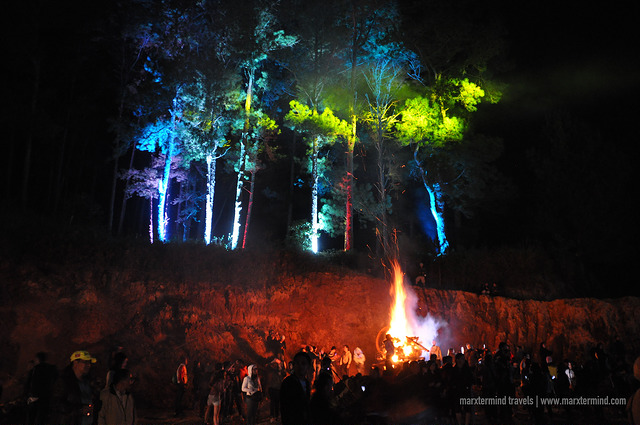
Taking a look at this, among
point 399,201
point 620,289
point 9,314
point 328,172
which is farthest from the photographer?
point 399,201

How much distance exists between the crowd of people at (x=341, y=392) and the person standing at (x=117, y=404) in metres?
0.01

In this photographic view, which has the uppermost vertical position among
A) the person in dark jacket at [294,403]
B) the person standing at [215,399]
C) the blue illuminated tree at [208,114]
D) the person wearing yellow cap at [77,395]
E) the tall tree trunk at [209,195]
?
the blue illuminated tree at [208,114]

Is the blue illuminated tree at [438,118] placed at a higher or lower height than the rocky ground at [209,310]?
higher

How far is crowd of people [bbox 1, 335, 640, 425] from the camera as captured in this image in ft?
18.1

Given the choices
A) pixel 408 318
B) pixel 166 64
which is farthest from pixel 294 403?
pixel 166 64

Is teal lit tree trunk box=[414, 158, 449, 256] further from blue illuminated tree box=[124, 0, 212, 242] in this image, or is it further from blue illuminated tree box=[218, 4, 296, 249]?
blue illuminated tree box=[124, 0, 212, 242]

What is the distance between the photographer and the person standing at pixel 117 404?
588cm

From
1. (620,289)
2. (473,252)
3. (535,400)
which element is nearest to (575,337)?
(473,252)

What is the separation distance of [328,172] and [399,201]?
1128 centimetres

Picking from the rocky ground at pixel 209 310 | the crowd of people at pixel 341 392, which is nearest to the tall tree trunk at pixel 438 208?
the rocky ground at pixel 209 310

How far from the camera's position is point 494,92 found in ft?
93.7

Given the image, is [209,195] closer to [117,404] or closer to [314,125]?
[314,125]

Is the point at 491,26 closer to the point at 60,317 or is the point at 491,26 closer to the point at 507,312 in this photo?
the point at 507,312

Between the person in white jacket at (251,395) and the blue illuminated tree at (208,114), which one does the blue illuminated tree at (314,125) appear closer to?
the blue illuminated tree at (208,114)
